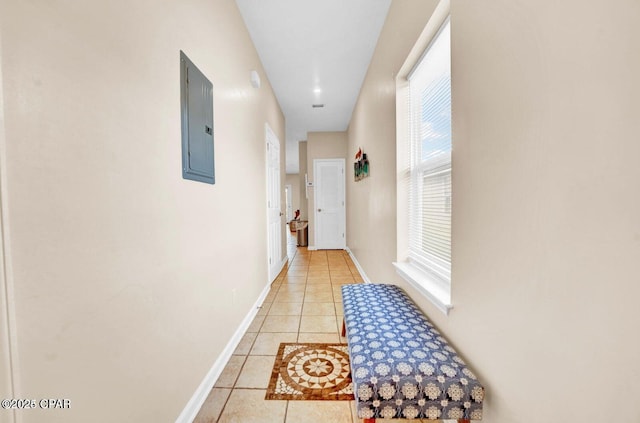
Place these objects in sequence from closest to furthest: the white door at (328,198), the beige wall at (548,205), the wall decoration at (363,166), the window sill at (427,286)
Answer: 1. the beige wall at (548,205)
2. the window sill at (427,286)
3. the wall decoration at (363,166)
4. the white door at (328,198)

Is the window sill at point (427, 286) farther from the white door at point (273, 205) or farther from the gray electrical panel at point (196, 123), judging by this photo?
the white door at point (273, 205)

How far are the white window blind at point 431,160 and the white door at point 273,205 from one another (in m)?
2.07

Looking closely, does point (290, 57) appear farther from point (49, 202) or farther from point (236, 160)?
point (49, 202)

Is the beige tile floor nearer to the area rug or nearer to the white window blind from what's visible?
the area rug

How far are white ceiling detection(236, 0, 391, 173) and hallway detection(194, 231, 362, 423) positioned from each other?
2816 millimetres

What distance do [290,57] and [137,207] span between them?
275 cm

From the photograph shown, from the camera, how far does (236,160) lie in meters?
2.19

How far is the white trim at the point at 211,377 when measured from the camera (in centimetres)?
130

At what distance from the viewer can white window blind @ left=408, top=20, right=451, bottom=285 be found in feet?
4.78

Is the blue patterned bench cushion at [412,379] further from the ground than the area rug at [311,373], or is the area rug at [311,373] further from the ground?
the blue patterned bench cushion at [412,379]

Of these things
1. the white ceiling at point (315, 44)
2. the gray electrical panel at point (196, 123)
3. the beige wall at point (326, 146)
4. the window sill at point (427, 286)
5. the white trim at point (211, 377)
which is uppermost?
the white ceiling at point (315, 44)

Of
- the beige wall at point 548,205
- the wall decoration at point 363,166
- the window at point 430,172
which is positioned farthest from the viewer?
the wall decoration at point 363,166

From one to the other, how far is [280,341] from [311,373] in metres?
0.48

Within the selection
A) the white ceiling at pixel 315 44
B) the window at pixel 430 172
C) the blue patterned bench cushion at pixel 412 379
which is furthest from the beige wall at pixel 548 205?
the white ceiling at pixel 315 44
